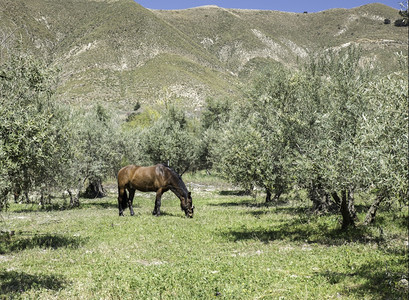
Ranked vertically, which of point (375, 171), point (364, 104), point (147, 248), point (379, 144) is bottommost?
point (147, 248)

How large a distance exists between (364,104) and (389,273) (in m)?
7.86

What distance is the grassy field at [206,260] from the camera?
29.4 ft

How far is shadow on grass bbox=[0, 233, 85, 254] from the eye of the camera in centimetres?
1462

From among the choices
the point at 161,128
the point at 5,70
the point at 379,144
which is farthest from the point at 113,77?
the point at 379,144

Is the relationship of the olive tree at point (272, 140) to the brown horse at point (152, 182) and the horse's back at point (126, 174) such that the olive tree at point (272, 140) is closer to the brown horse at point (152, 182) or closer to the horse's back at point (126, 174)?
the brown horse at point (152, 182)

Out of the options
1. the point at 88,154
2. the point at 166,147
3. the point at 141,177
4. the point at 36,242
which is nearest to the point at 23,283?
the point at 36,242

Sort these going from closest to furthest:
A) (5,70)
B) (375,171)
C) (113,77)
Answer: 1. (375,171)
2. (5,70)
3. (113,77)

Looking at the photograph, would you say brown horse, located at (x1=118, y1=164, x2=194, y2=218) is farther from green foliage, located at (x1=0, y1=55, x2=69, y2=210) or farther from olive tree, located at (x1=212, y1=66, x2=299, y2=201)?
green foliage, located at (x1=0, y1=55, x2=69, y2=210)

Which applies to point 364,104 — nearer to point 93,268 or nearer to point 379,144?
point 379,144

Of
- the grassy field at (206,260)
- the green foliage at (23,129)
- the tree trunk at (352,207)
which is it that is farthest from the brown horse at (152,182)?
the tree trunk at (352,207)

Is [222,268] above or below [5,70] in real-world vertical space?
below

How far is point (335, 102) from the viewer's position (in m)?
15.7

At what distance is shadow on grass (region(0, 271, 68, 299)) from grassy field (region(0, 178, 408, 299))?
0.03 m

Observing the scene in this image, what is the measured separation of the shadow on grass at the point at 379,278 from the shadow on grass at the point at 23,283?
7875 millimetres
